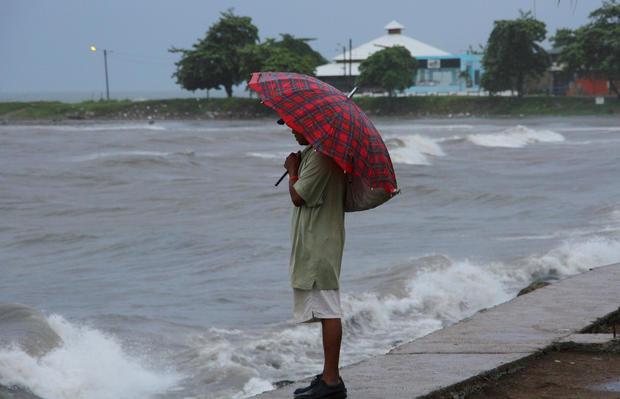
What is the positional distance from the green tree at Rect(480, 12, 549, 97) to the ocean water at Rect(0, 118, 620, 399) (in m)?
40.3

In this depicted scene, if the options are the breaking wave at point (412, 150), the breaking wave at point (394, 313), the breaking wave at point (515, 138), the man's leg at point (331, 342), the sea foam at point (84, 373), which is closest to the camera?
the man's leg at point (331, 342)

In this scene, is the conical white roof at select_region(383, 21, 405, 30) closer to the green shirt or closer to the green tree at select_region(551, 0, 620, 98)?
the green tree at select_region(551, 0, 620, 98)

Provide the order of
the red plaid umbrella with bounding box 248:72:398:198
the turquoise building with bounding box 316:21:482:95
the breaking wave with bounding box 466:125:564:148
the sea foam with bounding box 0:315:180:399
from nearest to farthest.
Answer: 1. the red plaid umbrella with bounding box 248:72:398:198
2. the sea foam with bounding box 0:315:180:399
3. the breaking wave with bounding box 466:125:564:148
4. the turquoise building with bounding box 316:21:482:95

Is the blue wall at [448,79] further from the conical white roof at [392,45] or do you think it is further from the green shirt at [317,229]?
the green shirt at [317,229]

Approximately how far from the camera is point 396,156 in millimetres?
28203

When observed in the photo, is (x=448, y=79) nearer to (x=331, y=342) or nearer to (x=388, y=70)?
(x=388, y=70)

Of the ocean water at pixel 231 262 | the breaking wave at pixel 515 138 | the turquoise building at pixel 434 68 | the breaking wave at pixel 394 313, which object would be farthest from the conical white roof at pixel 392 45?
the breaking wave at pixel 394 313

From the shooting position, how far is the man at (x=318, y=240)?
3.39m

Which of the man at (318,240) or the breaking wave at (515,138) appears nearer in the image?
the man at (318,240)

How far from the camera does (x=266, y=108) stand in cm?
6850

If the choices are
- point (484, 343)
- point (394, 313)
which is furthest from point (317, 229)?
point (394, 313)

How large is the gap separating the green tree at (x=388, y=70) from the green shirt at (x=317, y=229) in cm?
6461

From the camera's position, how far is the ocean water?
619 cm

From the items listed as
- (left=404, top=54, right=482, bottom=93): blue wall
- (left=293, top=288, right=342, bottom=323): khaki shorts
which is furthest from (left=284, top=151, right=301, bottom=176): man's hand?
(left=404, top=54, right=482, bottom=93): blue wall
